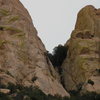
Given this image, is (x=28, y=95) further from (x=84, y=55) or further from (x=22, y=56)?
(x=84, y=55)

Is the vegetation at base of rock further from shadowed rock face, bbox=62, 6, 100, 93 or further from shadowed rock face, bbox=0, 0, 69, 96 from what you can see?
shadowed rock face, bbox=62, 6, 100, 93

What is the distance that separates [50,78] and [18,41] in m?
8.69

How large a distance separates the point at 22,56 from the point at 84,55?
1451cm

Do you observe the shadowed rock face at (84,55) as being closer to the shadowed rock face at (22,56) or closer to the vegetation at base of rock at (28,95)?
the vegetation at base of rock at (28,95)

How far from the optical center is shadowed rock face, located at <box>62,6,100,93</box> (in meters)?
78.1

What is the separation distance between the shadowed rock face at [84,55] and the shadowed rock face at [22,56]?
254 inches

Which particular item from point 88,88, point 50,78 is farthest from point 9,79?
point 88,88

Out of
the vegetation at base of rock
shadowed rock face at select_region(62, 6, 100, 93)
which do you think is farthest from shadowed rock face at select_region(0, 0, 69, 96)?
shadowed rock face at select_region(62, 6, 100, 93)

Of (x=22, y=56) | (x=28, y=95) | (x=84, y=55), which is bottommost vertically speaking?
(x=28, y=95)

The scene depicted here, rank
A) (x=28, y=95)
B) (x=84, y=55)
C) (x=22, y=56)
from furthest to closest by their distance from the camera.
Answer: (x=84, y=55), (x=22, y=56), (x=28, y=95)

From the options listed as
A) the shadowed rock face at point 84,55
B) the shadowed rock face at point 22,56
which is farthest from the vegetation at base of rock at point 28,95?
the shadowed rock face at point 84,55

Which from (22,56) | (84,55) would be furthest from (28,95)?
(84,55)

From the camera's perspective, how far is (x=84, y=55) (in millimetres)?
81500

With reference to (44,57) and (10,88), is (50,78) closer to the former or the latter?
(44,57)
